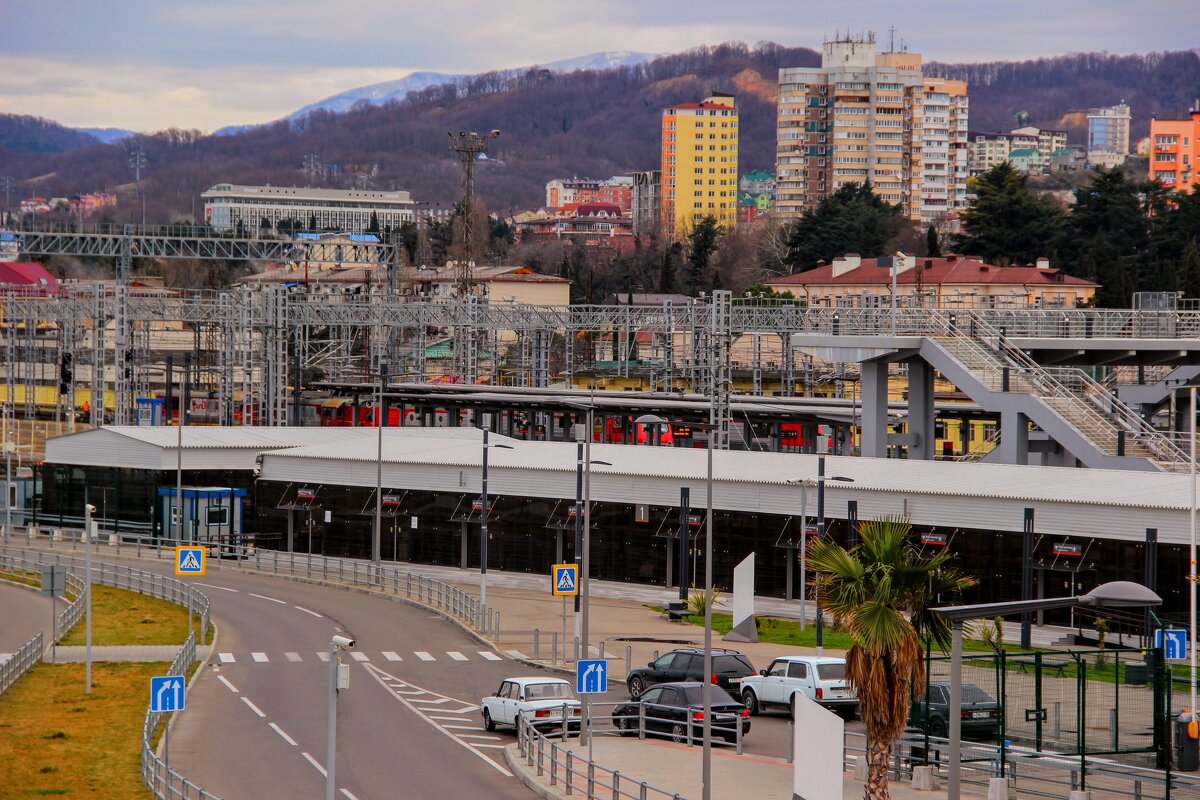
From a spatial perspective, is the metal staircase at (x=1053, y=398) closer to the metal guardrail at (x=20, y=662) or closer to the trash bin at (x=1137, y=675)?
the trash bin at (x=1137, y=675)

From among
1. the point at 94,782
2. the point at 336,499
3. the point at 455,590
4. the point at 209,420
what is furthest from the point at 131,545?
the point at 209,420

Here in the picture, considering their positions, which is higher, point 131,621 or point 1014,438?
point 1014,438

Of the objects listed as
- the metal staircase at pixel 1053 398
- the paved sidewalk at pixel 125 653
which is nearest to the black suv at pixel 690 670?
the paved sidewalk at pixel 125 653

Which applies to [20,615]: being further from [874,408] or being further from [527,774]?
[874,408]

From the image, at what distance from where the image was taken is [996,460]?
197ft

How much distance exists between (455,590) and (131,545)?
19.9 meters

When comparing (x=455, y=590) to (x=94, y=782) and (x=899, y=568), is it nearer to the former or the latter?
(x=94, y=782)

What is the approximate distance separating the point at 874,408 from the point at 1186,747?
116ft

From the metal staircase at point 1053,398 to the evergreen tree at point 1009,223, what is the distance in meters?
77.7

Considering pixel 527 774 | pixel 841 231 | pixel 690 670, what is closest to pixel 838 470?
pixel 690 670

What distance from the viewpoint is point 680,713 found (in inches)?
1264

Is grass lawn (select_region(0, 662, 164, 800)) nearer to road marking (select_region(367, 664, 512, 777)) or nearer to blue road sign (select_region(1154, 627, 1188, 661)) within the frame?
road marking (select_region(367, 664, 512, 777))

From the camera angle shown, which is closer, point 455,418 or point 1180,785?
point 1180,785

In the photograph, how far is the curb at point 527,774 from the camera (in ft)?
89.8
